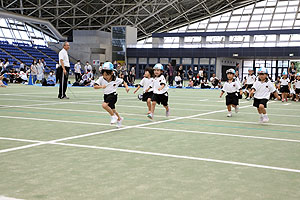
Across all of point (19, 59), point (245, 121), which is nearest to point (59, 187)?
point (245, 121)

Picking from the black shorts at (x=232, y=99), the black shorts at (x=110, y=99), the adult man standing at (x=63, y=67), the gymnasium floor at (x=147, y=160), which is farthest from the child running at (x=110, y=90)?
the adult man standing at (x=63, y=67)

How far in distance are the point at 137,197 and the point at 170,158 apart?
66.5 inches

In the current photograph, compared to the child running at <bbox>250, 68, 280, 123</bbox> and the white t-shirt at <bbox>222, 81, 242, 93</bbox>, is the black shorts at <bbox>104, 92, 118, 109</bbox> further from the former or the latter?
the white t-shirt at <bbox>222, 81, 242, 93</bbox>

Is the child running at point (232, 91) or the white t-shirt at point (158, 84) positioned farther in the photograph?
the child running at point (232, 91)

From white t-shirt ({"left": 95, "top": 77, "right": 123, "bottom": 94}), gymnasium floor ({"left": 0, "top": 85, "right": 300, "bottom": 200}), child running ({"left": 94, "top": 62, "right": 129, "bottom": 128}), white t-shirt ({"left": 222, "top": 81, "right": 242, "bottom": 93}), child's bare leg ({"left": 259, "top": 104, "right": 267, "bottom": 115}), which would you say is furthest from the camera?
white t-shirt ({"left": 222, "top": 81, "right": 242, "bottom": 93})

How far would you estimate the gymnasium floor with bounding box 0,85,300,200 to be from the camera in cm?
371

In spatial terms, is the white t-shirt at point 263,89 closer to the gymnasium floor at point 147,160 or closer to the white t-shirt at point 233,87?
the gymnasium floor at point 147,160

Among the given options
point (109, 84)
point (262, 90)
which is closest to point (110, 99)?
point (109, 84)

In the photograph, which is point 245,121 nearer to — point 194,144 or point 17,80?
point 194,144

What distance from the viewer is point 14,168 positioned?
445 cm

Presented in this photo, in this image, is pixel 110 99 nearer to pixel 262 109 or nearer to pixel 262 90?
pixel 262 109

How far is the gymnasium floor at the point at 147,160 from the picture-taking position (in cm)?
371

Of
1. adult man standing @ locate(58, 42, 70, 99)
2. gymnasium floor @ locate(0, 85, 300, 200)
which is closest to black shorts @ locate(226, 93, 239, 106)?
gymnasium floor @ locate(0, 85, 300, 200)

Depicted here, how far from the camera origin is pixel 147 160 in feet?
16.4
